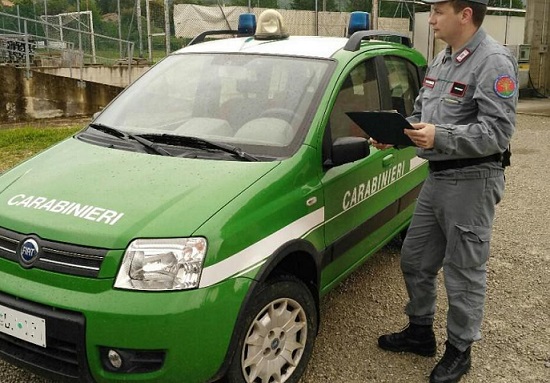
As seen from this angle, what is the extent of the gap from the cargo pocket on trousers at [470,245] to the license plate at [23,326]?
1818 millimetres

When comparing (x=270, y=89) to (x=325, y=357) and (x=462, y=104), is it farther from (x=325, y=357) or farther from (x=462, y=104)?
(x=325, y=357)

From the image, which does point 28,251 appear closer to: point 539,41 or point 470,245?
point 470,245

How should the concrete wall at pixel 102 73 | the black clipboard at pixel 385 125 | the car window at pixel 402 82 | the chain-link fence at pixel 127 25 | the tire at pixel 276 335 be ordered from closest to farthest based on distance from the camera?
the tire at pixel 276 335
the black clipboard at pixel 385 125
the car window at pixel 402 82
the concrete wall at pixel 102 73
the chain-link fence at pixel 127 25

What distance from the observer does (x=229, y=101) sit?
3160 mm

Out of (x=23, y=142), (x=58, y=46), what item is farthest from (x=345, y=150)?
(x=58, y=46)

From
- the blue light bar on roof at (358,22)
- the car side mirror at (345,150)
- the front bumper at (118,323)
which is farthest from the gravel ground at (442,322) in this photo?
the blue light bar on roof at (358,22)

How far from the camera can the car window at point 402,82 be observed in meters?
3.87

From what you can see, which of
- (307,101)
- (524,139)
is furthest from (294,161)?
(524,139)

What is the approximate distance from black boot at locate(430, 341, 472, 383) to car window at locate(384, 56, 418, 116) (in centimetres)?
170

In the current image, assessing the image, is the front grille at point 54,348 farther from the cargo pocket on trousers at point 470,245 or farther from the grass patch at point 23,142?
the grass patch at point 23,142

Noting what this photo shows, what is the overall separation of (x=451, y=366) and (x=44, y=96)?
11.2 metres

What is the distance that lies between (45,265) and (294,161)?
1.17 metres

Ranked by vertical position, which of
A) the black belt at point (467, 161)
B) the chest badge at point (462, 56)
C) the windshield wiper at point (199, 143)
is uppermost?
the chest badge at point (462, 56)

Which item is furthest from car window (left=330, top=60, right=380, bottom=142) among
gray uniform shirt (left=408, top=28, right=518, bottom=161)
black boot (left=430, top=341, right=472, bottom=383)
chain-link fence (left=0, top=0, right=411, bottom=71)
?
chain-link fence (left=0, top=0, right=411, bottom=71)
